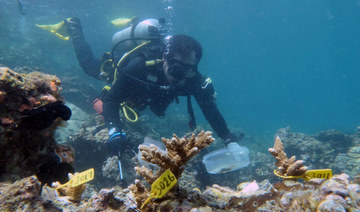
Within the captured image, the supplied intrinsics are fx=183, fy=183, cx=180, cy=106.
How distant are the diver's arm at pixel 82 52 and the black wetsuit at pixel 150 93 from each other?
12.0ft

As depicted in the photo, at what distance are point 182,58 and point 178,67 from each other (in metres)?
0.38

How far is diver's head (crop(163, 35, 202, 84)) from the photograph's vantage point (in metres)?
5.05

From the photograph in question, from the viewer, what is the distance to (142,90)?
18.3 feet

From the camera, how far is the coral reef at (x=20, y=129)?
145 centimetres

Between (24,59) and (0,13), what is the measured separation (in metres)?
14.0

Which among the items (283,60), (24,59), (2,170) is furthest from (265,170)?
(283,60)

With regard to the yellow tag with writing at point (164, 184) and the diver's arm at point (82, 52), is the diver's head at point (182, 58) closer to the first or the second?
the yellow tag with writing at point (164, 184)

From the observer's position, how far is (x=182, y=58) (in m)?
5.10

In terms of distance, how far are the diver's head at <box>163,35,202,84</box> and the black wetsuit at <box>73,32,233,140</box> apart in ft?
0.99

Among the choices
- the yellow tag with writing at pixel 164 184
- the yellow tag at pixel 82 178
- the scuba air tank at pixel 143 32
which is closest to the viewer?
the yellow tag with writing at pixel 164 184

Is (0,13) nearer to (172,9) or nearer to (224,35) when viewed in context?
(172,9)

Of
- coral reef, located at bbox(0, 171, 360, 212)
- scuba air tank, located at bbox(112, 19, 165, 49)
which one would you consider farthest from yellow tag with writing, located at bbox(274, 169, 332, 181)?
scuba air tank, located at bbox(112, 19, 165, 49)

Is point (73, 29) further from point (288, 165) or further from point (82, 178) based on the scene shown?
point (288, 165)

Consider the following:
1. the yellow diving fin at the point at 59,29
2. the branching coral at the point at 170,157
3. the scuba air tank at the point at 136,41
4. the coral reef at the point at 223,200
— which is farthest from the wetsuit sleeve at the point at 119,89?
the yellow diving fin at the point at 59,29
